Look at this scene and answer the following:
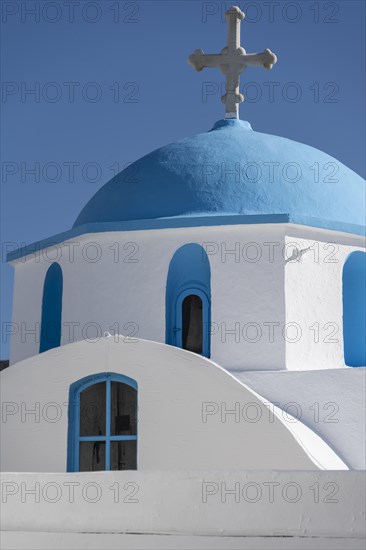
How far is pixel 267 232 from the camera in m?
9.66

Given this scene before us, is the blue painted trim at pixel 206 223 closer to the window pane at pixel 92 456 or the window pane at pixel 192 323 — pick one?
the window pane at pixel 192 323

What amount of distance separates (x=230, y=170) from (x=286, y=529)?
5.12 metres

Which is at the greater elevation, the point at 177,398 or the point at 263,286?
the point at 263,286

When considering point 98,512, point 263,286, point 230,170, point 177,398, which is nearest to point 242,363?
point 263,286

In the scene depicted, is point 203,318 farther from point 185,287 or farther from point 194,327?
point 185,287

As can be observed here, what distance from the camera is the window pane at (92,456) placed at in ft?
30.2

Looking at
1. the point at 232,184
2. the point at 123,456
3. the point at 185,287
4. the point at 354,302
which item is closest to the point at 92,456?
the point at 123,456

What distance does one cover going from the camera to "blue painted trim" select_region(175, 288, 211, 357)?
980 centimetres

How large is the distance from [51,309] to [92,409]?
7.47 feet

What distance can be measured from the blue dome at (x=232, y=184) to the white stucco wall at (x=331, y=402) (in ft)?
5.54

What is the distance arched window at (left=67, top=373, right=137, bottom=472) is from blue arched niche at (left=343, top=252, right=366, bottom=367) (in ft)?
8.18

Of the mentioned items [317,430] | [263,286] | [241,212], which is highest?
[241,212]

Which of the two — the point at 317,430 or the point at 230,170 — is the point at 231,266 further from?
the point at 317,430

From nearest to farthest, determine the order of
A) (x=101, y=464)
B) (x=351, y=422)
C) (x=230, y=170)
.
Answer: (x=351, y=422) → (x=101, y=464) → (x=230, y=170)
